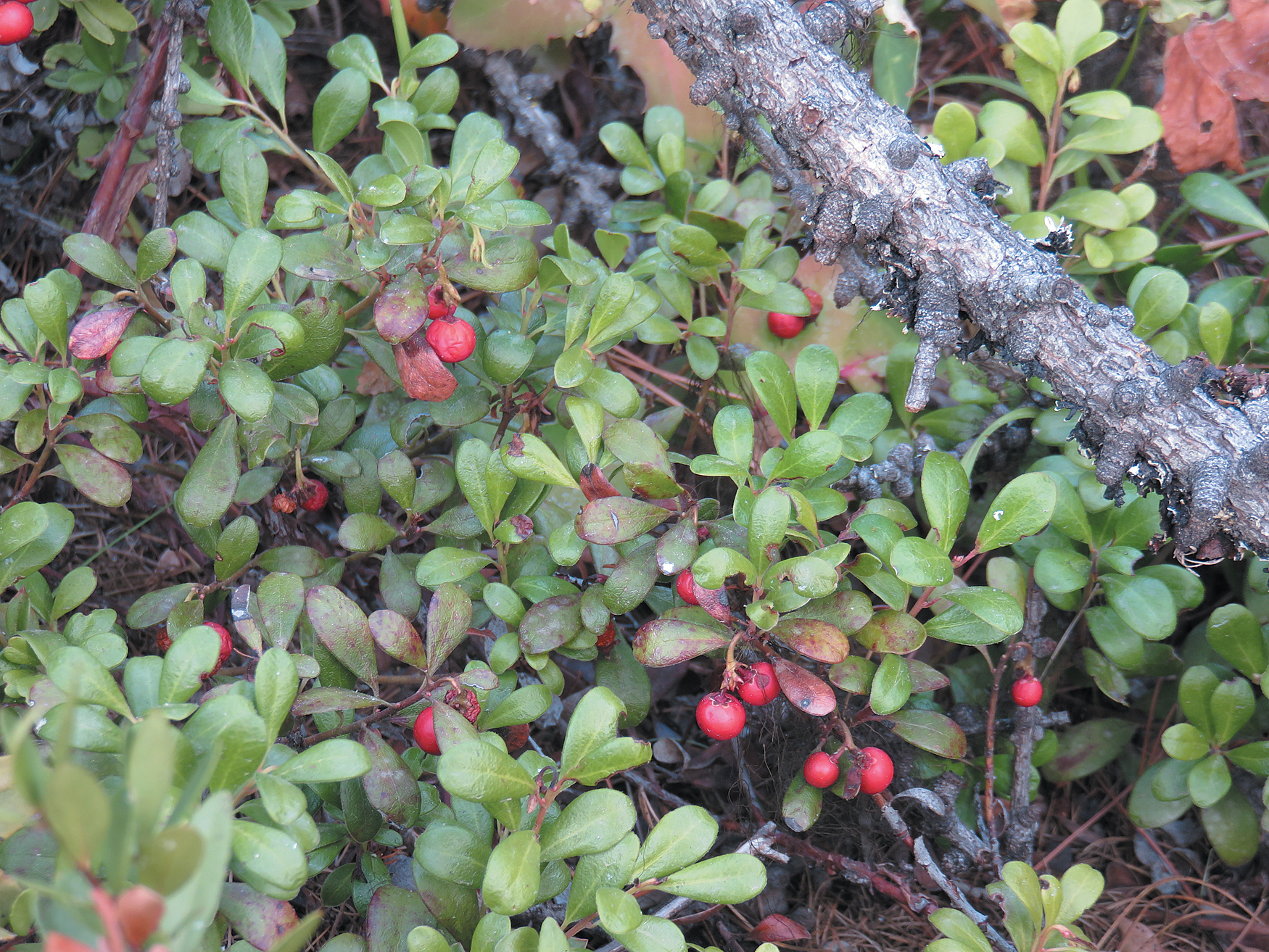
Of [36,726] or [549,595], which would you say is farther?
[549,595]

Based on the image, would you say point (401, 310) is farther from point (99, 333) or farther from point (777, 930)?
point (777, 930)

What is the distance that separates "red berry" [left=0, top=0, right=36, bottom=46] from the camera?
5.38 feet

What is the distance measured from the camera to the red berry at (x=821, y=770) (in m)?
1.48

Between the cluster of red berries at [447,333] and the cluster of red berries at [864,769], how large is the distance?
0.90m

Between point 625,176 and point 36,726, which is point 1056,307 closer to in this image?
point 625,176

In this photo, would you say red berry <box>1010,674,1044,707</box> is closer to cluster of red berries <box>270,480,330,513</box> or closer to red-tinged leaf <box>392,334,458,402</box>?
red-tinged leaf <box>392,334,458,402</box>

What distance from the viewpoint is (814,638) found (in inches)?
51.9

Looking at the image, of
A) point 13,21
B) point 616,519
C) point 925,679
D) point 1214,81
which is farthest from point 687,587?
point 1214,81

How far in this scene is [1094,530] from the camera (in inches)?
65.9

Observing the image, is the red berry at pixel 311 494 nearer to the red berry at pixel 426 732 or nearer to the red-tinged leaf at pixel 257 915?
the red berry at pixel 426 732

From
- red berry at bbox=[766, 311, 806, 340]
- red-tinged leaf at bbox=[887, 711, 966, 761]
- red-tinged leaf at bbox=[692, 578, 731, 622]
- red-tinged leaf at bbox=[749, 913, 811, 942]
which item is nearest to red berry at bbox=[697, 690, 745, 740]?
red-tinged leaf at bbox=[692, 578, 731, 622]

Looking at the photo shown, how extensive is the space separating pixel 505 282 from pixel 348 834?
0.91m

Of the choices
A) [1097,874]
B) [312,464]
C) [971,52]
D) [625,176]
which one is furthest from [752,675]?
[971,52]

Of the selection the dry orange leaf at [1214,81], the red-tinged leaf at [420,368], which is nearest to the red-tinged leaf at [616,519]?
the red-tinged leaf at [420,368]
